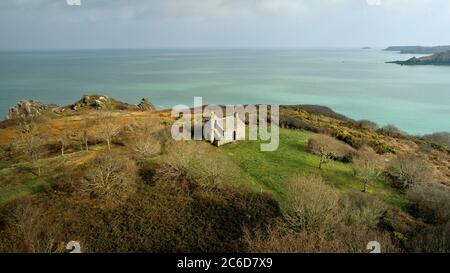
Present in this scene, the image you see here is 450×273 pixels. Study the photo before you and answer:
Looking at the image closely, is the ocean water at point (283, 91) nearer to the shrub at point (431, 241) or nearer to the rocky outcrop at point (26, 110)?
the rocky outcrop at point (26, 110)

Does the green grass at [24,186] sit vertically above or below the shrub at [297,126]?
below

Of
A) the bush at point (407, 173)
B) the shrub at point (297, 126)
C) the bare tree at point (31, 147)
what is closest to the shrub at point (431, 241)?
the bush at point (407, 173)

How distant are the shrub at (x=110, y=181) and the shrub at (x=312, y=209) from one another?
15079mm

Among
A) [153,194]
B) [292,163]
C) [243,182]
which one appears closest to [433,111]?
[292,163]

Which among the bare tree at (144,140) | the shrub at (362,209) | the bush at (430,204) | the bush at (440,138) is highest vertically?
the bare tree at (144,140)

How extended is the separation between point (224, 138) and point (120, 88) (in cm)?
11947

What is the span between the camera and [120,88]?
155 metres

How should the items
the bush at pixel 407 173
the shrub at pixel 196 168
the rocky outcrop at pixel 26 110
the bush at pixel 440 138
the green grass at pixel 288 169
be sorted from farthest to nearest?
the bush at pixel 440 138 < the rocky outcrop at pixel 26 110 < the bush at pixel 407 173 < the green grass at pixel 288 169 < the shrub at pixel 196 168

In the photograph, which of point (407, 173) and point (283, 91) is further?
point (283, 91)

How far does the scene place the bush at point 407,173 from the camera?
134ft

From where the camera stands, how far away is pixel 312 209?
2702 centimetres

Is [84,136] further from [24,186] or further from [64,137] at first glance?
[24,186]

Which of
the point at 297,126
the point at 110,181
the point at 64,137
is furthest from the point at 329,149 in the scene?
the point at 64,137

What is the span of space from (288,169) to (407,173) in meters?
13.8
